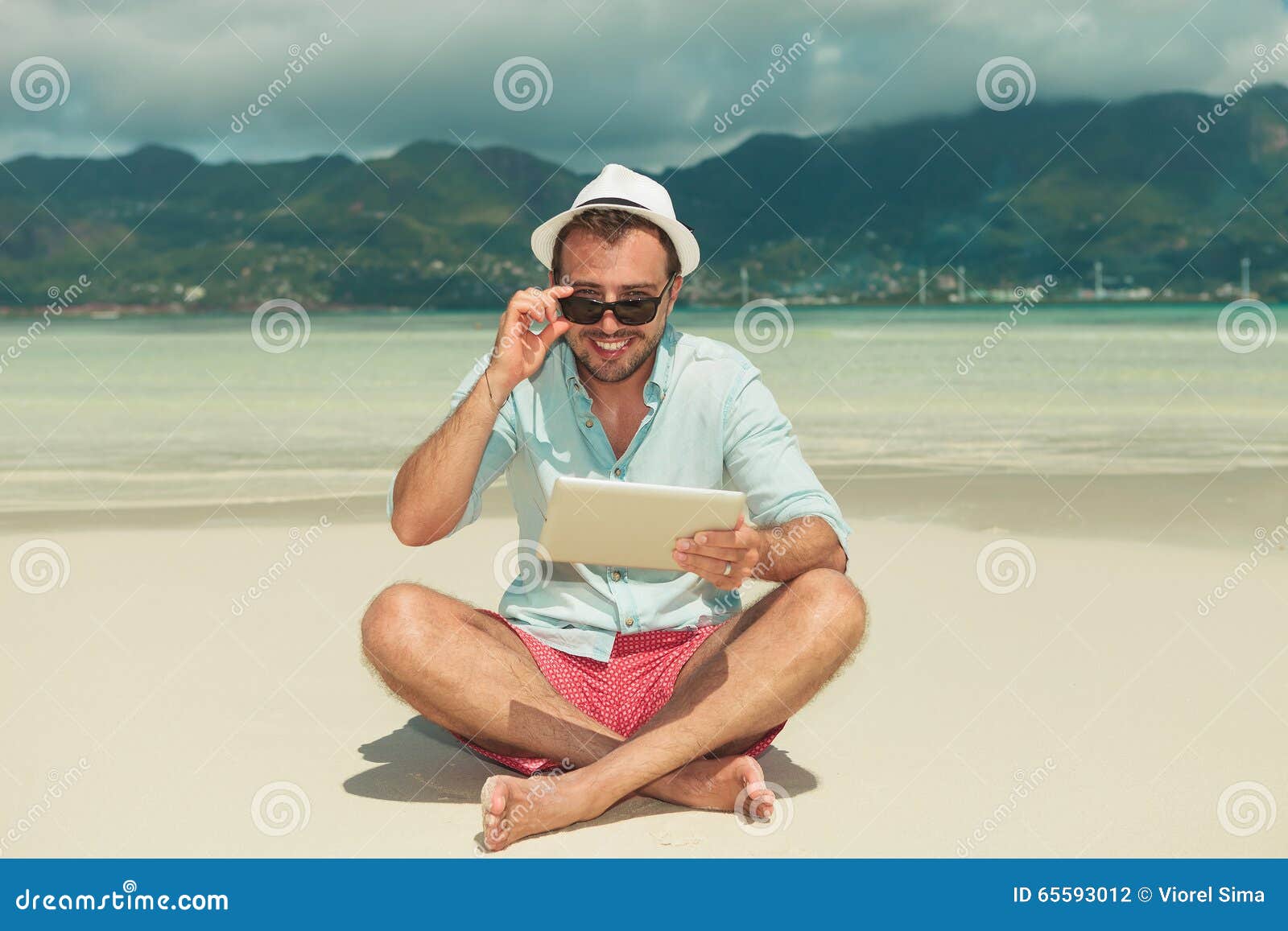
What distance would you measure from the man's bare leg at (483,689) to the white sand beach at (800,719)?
0.11 m

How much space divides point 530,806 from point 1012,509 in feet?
17.0

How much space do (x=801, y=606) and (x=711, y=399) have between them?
0.66 meters

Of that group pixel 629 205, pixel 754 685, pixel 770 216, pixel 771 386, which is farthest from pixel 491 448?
pixel 770 216

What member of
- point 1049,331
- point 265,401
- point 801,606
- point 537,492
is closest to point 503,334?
point 537,492

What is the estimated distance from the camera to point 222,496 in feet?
28.4

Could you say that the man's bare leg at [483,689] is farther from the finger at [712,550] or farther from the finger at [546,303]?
the finger at [546,303]

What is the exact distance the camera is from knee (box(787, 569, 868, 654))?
137 inches

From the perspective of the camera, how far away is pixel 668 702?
3.63m

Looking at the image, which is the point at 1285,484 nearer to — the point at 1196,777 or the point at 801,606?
the point at 1196,777

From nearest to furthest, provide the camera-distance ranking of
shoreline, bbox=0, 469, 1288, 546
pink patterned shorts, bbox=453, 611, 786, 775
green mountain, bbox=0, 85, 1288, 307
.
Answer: pink patterned shorts, bbox=453, 611, 786, 775 → shoreline, bbox=0, 469, 1288, 546 → green mountain, bbox=0, 85, 1288, 307

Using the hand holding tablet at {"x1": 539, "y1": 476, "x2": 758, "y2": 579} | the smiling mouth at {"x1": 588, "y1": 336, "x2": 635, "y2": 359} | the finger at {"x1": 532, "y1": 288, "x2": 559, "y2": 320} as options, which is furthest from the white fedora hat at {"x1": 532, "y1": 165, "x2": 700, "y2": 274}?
the hand holding tablet at {"x1": 539, "y1": 476, "x2": 758, "y2": 579}

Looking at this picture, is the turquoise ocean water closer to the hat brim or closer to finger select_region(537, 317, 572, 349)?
the hat brim

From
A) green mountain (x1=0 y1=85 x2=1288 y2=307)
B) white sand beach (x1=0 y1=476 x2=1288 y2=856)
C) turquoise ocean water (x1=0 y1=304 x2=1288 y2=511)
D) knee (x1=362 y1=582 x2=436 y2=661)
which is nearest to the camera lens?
white sand beach (x1=0 y1=476 x2=1288 y2=856)

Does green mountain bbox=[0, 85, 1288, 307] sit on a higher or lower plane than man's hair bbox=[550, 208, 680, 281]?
higher
